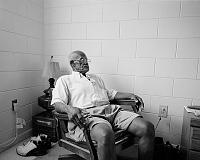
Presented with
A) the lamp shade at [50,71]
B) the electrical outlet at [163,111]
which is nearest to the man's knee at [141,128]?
the electrical outlet at [163,111]

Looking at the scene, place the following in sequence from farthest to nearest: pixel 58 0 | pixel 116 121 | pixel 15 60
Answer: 1. pixel 58 0
2. pixel 15 60
3. pixel 116 121

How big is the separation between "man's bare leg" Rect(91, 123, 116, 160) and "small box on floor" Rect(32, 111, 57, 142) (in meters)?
0.93

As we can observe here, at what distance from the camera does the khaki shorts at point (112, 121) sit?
1.40 meters


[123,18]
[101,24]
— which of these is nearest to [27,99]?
[101,24]

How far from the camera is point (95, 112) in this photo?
5.24ft

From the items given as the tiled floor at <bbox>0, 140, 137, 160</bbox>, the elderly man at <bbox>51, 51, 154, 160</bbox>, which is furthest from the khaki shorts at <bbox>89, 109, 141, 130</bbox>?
the tiled floor at <bbox>0, 140, 137, 160</bbox>

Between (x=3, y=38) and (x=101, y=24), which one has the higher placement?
(x=101, y=24)

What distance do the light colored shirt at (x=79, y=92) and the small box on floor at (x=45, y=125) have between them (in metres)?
0.58

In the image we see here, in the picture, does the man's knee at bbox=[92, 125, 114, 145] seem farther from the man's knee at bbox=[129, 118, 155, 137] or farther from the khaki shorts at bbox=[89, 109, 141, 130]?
the man's knee at bbox=[129, 118, 155, 137]

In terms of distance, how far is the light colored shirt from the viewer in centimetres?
162

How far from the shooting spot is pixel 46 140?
1.98 metres

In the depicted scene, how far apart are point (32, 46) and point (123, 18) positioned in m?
1.11

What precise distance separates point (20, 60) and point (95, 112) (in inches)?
41.4

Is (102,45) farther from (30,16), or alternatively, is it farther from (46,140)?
(46,140)
